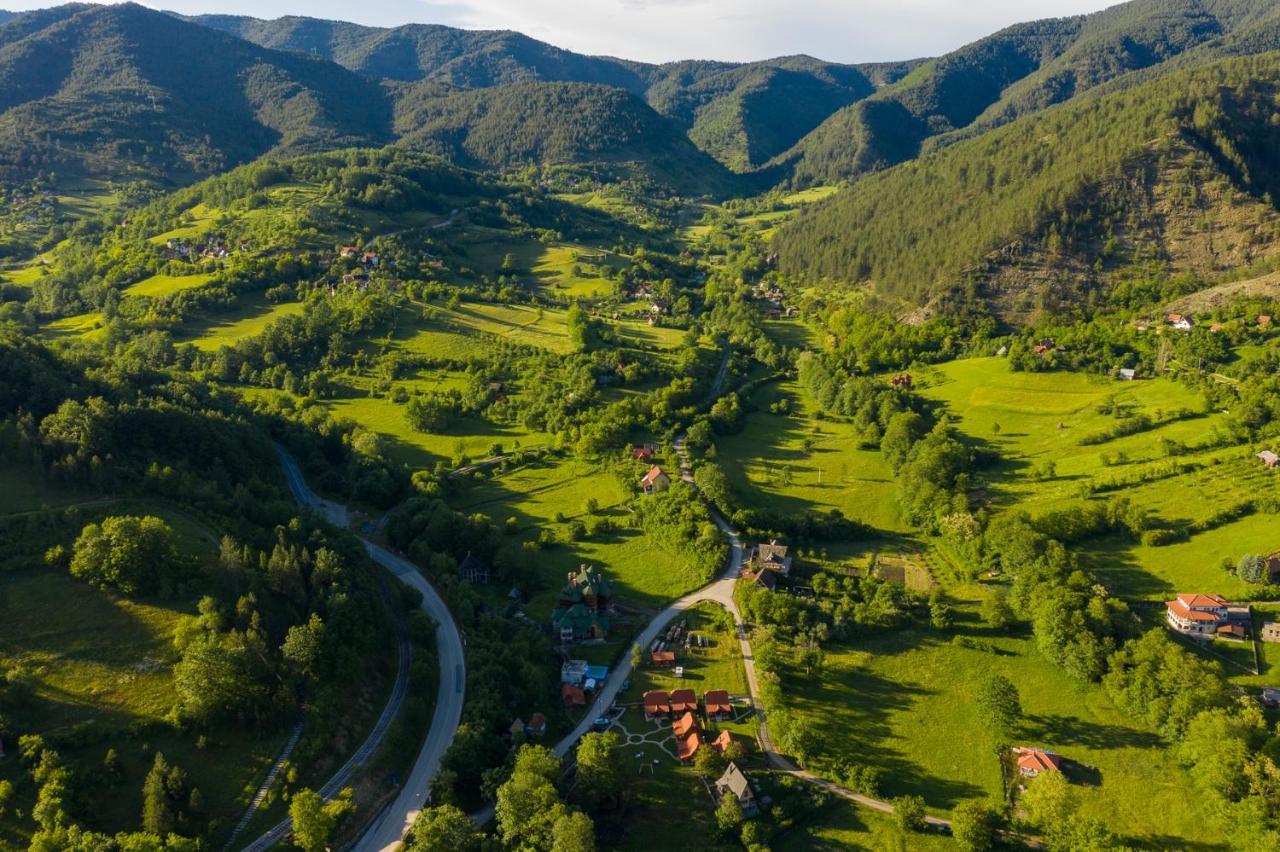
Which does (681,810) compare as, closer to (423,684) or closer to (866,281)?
(423,684)

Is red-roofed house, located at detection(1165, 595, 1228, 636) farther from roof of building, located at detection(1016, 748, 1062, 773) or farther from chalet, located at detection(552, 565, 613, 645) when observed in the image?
chalet, located at detection(552, 565, 613, 645)

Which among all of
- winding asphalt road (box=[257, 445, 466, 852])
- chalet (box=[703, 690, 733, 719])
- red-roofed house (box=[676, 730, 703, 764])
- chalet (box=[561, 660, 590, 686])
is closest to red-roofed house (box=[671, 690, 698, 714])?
chalet (box=[703, 690, 733, 719])

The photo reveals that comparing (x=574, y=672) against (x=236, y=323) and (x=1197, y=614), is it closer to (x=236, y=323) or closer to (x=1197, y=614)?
(x=1197, y=614)

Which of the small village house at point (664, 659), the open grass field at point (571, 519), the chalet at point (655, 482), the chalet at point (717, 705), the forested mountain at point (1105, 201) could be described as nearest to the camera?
the chalet at point (717, 705)

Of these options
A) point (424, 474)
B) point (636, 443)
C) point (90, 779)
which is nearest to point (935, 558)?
point (636, 443)

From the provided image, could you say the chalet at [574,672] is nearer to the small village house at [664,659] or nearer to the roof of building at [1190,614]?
the small village house at [664,659]

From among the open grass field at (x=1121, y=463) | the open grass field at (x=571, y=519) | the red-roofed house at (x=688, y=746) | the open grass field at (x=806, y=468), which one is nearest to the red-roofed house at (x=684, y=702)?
the red-roofed house at (x=688, y=746)
